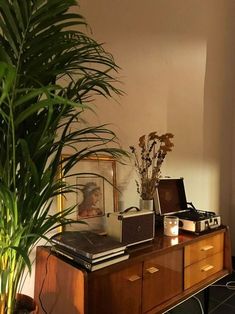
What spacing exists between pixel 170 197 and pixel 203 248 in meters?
0.44

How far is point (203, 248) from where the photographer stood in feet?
5.90

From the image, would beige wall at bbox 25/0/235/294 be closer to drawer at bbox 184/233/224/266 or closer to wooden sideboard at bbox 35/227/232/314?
wooden sideboard at bbox 35/227/232/314

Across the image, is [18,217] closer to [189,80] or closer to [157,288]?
[157,288]

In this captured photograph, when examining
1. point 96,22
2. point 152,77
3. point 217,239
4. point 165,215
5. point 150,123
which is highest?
point 96,22

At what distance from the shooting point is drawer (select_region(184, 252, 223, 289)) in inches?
66.7

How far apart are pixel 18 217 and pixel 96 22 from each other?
1395 millimetres

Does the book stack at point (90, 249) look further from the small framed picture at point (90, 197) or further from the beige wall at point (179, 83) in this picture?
the beige wall at point (179, 83)

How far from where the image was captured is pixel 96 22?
6.06 ft

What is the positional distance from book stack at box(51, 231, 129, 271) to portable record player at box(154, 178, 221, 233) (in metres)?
0.61

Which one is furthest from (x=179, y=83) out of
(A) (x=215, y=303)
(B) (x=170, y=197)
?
(A) (x=215, y=303)

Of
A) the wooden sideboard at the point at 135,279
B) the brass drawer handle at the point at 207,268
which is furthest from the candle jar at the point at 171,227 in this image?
the brass drawer handle at the point at 207,268

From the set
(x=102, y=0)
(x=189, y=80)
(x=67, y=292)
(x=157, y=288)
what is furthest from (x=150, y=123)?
(x=67, y=292)

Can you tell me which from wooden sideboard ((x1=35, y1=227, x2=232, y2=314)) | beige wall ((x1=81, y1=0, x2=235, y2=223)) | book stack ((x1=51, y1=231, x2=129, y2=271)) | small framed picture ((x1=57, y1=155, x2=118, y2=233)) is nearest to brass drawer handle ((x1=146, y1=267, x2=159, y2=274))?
wooden sideboard ((x1=35, y1=227, x2=232, y2=314))

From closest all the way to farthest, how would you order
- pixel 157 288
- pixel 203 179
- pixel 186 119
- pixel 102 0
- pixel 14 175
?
pixel 14 175 → pixel 157 288 → pixel 102 0 → pixel 186 119 → pixel 203 179
